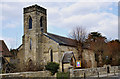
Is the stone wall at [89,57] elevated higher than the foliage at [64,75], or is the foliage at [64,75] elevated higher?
the stone wall at [89,57]

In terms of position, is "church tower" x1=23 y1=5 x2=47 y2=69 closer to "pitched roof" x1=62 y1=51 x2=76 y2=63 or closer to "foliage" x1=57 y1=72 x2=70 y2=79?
"pitched roof" x1=62 y1=51 x2=76 y2=63

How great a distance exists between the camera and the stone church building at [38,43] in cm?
2942

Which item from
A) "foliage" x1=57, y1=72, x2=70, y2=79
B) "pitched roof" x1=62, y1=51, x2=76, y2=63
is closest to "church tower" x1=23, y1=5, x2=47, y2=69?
"pitched roof" x1=62, y1=51, x2=76, y2=63

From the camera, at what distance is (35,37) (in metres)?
30.7

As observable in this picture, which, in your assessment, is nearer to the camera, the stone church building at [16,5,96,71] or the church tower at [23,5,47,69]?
the stone church building at [16,5,96,71]

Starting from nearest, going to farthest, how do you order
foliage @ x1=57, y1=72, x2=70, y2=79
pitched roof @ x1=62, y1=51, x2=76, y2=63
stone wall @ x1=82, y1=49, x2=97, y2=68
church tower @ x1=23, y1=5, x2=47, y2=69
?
foliage @ x1=57, y1=72, x2=70, y2=79 → pitched roof @ x1=62, y1=51, x2=76, y2=63 → church tower @ x1=23, y1=5, x2=47, y2=69 → stone wall @ x1=82, y1=49, x2=97, y2=68

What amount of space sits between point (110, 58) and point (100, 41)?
620 cm

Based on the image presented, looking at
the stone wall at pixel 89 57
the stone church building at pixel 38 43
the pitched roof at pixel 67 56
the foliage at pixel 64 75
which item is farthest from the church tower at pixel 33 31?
the stone wall at pixel 89 57

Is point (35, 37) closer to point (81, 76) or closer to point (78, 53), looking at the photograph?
point (78, 53)

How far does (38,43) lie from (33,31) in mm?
2597

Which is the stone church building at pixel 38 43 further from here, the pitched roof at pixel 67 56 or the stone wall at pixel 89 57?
the stone wall at pixel 89 57

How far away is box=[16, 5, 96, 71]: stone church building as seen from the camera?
29416 millimetres

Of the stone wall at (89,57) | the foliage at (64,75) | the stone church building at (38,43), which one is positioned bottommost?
the foliage at (64,75)

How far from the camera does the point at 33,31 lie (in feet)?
102
